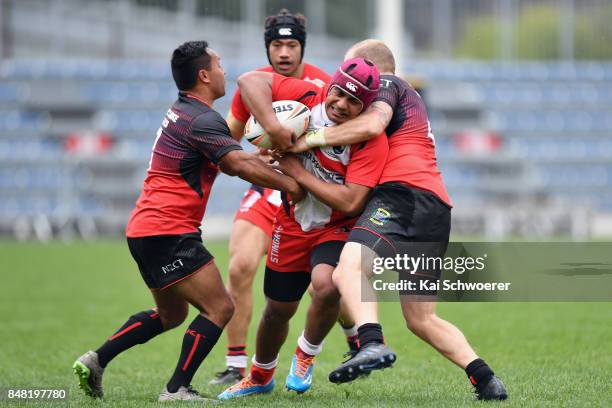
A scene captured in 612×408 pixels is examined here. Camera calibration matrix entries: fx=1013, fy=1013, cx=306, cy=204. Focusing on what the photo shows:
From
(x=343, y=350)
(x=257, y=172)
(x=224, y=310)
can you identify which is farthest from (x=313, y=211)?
(x=343, y=350)

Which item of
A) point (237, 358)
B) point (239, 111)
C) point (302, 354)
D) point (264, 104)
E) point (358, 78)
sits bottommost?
point (237, 358)

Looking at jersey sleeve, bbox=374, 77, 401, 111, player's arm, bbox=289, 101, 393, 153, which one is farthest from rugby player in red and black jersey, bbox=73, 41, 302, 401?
jersey sleeve, bbox=374, 77, 401, 111

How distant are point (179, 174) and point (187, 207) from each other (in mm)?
216

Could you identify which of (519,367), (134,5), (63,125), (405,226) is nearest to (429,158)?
(405,226)

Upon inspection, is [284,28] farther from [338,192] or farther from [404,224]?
[404,224]

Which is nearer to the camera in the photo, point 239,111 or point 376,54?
point 376,54

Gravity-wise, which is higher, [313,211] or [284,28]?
[284,28]

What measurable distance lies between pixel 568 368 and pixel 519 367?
0.38 m

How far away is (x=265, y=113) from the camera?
20.3 ft

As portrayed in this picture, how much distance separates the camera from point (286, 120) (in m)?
6.16

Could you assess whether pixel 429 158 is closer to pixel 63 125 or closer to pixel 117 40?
pixel 63 125

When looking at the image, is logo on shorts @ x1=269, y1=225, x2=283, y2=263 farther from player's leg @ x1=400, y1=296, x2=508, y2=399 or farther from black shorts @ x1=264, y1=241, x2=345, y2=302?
player's leg @ x1=400, y1=296, x2=508, y2=399

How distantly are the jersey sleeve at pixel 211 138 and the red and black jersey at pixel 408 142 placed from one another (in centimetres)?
95

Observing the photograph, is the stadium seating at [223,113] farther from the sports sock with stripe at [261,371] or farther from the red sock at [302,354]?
the red sock at [302,354]
